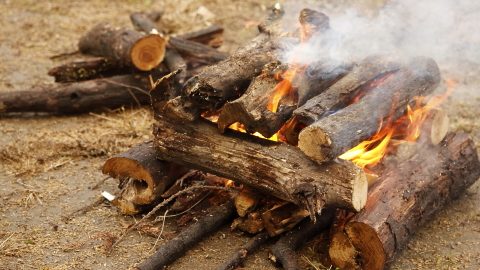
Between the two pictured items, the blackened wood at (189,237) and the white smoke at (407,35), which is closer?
the blackened wood at (189,237)

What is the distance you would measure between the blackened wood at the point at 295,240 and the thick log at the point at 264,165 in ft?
1.34

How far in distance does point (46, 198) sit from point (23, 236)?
706 mm

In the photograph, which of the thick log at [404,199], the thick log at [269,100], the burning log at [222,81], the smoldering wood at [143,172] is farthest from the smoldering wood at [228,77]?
the thick log at [404,199]

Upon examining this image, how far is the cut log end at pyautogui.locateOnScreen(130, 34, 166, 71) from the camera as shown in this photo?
7.93 metres

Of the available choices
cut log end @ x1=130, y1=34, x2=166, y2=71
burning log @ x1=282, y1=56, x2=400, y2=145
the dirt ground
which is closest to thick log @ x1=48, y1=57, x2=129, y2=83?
cut log end @ x1=130, y1=34, x2=166, y2=71

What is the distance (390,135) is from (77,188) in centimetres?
296

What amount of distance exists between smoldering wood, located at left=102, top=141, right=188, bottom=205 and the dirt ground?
242 millimetres

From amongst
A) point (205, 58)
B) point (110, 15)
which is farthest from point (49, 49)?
point (205, 58)

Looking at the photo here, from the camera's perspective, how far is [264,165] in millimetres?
5133

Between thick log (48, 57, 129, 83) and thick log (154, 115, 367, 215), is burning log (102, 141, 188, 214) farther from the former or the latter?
thick log (48, 57, 129, 83)

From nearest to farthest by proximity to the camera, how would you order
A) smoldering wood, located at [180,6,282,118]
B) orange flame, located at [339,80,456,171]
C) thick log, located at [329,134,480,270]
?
thick log, located at [329,134,480,270] → smoldering wood, located at [180,6,282,118] → orange flame, located at [339,80,456,171]

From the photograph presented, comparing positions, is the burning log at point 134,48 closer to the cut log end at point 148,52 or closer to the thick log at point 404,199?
the cut log end at point 148,52

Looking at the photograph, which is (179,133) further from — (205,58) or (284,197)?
(205,58)

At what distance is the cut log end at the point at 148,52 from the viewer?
793 cm
